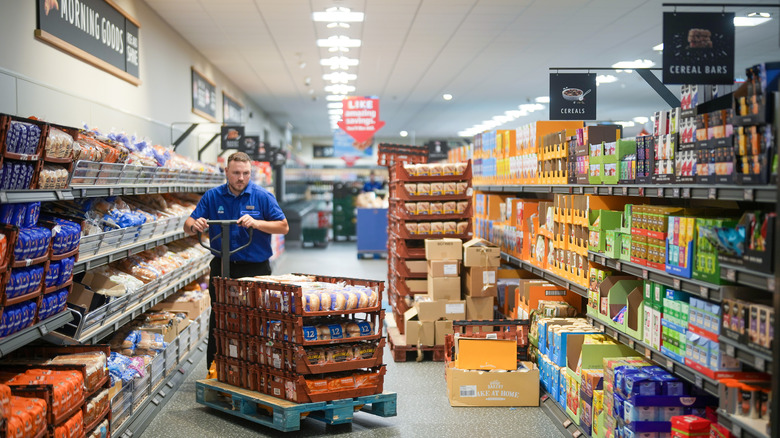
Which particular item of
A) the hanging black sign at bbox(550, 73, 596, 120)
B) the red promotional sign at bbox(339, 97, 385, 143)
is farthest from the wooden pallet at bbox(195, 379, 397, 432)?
the red promotional sign at bbox(339, 97, 385, 143)

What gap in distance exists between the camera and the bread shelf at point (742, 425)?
8.41 feet

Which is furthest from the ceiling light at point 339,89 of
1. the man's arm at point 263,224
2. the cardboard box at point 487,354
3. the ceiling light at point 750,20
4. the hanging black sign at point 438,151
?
the cardboard box at point 487,354

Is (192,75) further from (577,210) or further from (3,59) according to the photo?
(577,210)

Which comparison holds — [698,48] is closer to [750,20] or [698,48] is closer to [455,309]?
[455,309]

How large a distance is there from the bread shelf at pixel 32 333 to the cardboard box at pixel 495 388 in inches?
109

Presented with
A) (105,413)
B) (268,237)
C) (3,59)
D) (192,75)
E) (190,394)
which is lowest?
(190,394)

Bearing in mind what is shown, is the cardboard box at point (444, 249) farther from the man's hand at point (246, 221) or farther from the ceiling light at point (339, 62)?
the ceiling light at point (339, 62)

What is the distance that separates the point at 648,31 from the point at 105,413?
8.71 m

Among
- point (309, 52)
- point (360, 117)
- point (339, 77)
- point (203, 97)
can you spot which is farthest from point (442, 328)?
point (339, 77)

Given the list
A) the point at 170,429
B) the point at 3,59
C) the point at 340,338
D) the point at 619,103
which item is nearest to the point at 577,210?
the point at 340,338

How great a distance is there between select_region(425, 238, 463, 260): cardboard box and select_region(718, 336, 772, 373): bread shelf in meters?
3.69

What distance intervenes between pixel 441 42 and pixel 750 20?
422 centimetres

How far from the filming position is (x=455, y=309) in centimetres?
643

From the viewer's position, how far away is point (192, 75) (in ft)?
35.2
